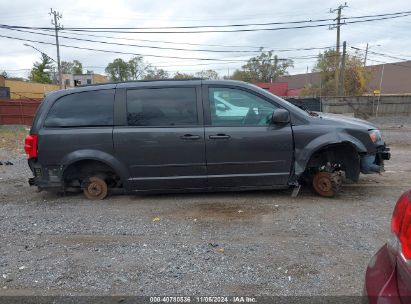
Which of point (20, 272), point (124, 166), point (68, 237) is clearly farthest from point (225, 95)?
point (20, 272)

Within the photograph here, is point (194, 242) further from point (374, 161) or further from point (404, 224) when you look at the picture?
point (374, 161)

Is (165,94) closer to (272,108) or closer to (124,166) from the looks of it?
(124,166)

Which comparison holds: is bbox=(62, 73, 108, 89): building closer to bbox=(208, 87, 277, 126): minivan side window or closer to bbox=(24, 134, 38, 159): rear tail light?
bbox=(24, 134, 38, 159): rear tail light

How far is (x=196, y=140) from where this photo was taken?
583 centimetres

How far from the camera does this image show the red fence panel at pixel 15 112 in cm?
2598

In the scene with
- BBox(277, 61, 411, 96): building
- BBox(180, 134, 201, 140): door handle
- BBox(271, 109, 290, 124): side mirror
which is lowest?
BBox(180, 134, 201, 140): door handle

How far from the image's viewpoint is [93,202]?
6086mm

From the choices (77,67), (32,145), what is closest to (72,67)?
(77,67)

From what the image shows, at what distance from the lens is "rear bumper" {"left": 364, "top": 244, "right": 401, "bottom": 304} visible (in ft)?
6.18

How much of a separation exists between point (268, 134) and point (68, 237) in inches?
119

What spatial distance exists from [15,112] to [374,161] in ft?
82.2

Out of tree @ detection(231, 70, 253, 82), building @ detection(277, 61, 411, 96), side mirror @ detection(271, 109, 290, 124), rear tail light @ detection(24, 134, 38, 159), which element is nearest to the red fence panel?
rear tail light @ detection(24, 134, 38, 159)

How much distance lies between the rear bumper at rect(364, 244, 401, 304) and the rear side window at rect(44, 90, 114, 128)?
4571mm

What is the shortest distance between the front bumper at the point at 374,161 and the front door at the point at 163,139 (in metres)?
2.40
